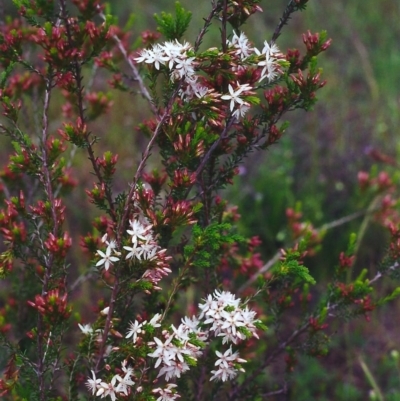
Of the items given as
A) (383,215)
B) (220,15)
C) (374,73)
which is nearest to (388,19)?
(374,73)

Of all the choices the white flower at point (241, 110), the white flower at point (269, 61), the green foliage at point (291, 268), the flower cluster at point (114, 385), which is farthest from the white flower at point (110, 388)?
the white flower at point (269, 61)

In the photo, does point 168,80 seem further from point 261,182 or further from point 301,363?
point 261,182

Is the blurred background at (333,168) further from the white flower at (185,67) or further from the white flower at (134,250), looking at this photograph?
the white flower at (185,67)

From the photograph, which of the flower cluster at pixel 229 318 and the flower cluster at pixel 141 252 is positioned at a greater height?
the flower cluster at pixel 141 252

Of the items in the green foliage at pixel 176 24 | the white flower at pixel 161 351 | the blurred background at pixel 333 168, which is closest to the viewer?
the white flower at pixel 161 351

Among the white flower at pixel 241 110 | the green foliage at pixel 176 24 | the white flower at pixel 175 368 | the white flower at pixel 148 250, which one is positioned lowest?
the white flower at pixel 175 368

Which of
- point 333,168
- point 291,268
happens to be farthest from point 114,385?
point 333,168

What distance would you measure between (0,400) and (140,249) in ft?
4.92

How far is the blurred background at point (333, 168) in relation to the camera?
3510 millimetres

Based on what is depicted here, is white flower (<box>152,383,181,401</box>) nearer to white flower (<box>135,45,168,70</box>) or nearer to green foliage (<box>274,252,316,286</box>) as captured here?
green foliage (<box>274,252,316,286</box>)

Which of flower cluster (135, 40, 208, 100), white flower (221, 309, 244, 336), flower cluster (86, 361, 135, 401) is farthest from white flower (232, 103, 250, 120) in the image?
flower cluster (86, 361, 135, 401)

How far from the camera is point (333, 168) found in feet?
15.4

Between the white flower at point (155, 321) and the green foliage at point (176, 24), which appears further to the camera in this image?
the green foliage at point (176, 24)

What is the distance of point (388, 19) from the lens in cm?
Result: 729
